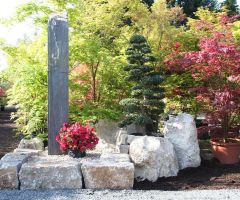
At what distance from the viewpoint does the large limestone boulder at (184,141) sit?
546cm

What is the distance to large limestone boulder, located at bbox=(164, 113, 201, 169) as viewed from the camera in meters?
5.46

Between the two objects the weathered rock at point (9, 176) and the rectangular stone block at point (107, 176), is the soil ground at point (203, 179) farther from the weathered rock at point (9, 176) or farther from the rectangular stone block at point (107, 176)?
the weathered rock at point (9, 176)

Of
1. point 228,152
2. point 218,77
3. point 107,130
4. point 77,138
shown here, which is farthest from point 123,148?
point 218,77

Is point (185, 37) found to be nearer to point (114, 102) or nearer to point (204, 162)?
point (114, 102)

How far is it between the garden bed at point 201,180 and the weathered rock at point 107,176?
0.23 m

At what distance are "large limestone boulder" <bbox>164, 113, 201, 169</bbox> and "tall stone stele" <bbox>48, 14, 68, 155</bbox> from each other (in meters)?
1.75

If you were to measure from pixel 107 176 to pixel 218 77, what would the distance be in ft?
9.44

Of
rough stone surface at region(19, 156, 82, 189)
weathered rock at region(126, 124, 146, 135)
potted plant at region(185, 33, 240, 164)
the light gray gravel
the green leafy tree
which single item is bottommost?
the light gray gravel

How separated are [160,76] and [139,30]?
2.05m

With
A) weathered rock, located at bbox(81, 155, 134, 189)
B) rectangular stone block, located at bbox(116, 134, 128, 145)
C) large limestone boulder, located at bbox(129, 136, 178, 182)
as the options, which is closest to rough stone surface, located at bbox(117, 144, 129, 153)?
rectangular stone block, located at bbox(116, 134, 128, 145)

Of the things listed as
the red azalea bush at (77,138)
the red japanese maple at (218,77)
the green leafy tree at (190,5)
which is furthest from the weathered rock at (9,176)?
the green leafy tree at (190,5)

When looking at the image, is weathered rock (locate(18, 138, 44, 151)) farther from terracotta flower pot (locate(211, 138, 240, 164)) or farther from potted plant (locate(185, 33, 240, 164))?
terracotta flower pot (locate(211, 138, 240, 164))

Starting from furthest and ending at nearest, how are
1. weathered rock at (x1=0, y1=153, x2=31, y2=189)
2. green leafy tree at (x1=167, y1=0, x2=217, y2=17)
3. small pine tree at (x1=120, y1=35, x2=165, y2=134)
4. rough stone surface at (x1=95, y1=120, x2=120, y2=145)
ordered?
green leafy tree at (x1=167, y1=0, x2=217, y2=17)
rough stone surface at (x1=95, y1=120, x2=120, y2=145)
small pine tree at (x1=120, y1=35, x2=165, y2=134)
weathered rock at (x1=0, y1=153, x2=31, y2=189)

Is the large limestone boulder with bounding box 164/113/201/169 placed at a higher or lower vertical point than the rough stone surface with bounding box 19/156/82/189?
higher
